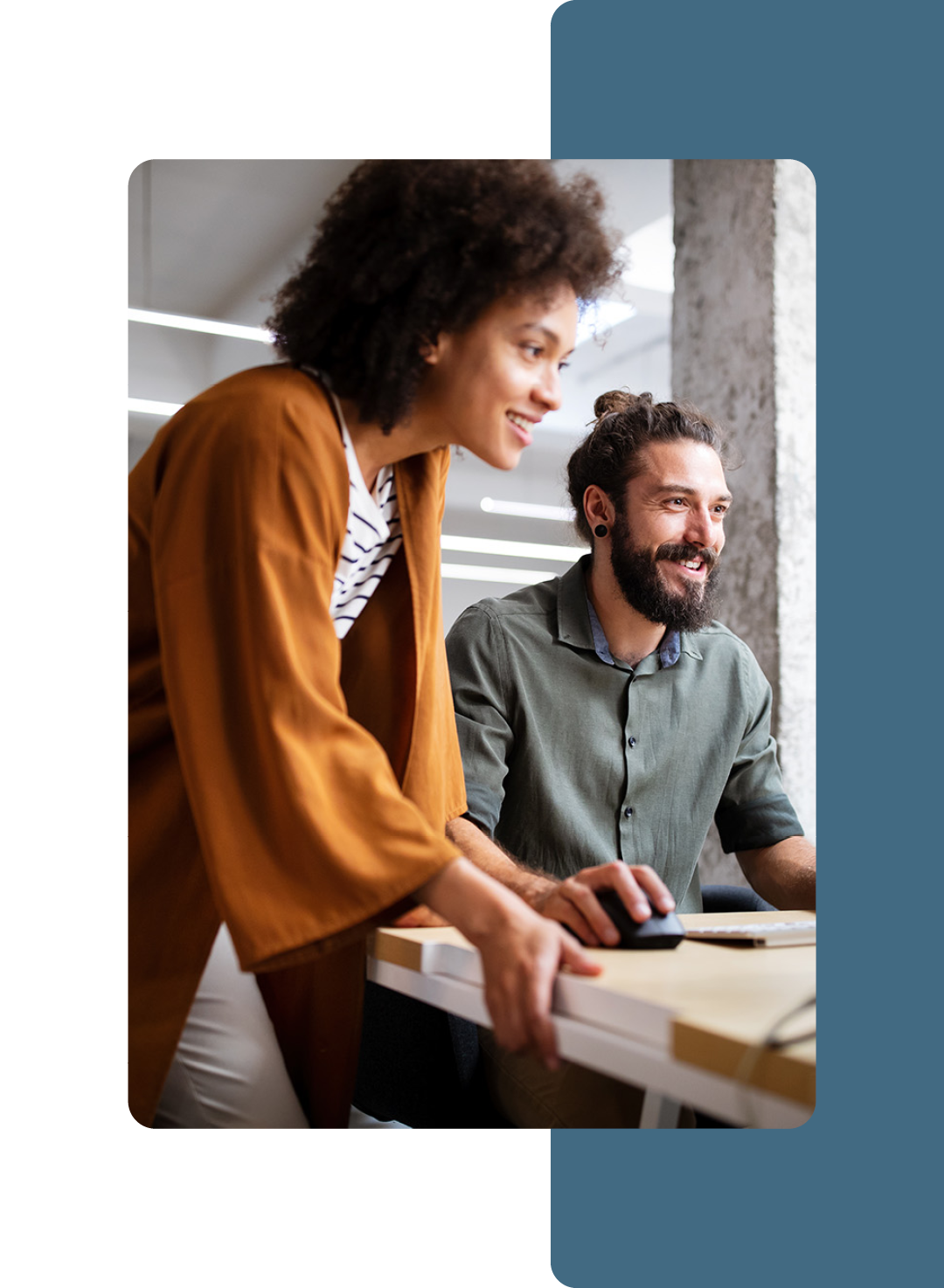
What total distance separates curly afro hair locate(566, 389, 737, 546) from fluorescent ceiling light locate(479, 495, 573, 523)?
1.1 inches

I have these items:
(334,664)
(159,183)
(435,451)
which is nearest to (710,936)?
(334,664)

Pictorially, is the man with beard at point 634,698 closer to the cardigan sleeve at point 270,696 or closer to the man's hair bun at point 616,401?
the man's hair bun at point 616,401

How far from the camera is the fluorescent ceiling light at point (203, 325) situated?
1012 millimetres

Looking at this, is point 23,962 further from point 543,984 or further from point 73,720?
point 543,984

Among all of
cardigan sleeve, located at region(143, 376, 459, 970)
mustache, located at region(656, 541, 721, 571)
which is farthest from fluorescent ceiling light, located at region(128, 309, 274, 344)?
mustache, located at region(656, 541, 721, 571)

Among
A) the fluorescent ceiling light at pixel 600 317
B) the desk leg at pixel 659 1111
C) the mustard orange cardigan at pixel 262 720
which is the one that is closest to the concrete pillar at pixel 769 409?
the fluorescent ceiling light at pixel 600 317

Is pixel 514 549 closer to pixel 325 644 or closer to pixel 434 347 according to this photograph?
pixel 434 347

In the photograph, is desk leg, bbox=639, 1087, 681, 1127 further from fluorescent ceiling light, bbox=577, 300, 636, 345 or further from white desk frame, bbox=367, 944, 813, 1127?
fluorescent ceiling light, bbox=577, 300, 636, 345

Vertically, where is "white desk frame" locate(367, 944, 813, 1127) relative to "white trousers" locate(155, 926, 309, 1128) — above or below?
above

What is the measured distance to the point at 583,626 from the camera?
4.14 ft

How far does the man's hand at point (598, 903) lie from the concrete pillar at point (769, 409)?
398mm

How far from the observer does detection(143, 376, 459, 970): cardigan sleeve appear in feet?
2.66

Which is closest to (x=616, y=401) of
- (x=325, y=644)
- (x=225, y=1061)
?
(x=325, y=644)

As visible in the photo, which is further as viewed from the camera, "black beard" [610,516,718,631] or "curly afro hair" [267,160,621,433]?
"black beard" [610,516,718,631]
